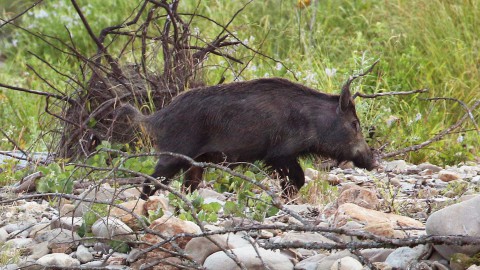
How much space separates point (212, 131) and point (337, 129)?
0.82 metres

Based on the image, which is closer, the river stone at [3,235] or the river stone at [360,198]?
the river stone at [3,235]

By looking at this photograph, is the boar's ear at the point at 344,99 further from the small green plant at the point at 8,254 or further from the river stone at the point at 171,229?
the small green plant at the point at 8,254

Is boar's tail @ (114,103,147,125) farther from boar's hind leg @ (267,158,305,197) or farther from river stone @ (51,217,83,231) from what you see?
river stone @ (51,217,83,231)

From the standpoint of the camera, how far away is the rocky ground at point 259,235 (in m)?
3.99

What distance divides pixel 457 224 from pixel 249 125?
7.02 feet

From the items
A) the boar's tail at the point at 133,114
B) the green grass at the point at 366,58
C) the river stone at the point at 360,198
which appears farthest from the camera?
the green grass at the point at 366,58

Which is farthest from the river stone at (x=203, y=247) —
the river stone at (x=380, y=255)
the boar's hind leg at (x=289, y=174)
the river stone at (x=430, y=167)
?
the river stone at (x=430, y=167)

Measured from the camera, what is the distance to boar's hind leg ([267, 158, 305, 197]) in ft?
20.1

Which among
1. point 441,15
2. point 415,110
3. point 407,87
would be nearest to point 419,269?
point 415,110

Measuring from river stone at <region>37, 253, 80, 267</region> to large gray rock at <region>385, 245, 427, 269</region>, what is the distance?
1.37m

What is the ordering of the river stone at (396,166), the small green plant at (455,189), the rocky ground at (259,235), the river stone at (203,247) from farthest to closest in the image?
the river stone at (396,166) < the small green plant at (455,189) < the river stone at (203,247) < the rocky ground at (259,235)

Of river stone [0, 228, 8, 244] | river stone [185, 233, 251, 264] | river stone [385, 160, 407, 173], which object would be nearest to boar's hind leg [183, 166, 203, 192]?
river stone [385, 160, 407, 173]

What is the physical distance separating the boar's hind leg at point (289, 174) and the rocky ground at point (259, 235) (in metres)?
0.24

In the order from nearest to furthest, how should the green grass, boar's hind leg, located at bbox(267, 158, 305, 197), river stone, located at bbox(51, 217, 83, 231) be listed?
river stone, located at bbox(51, 217, 83, 231) < boar's hind leg, located at bbox(267, 158, 305, 197) < the green grass
